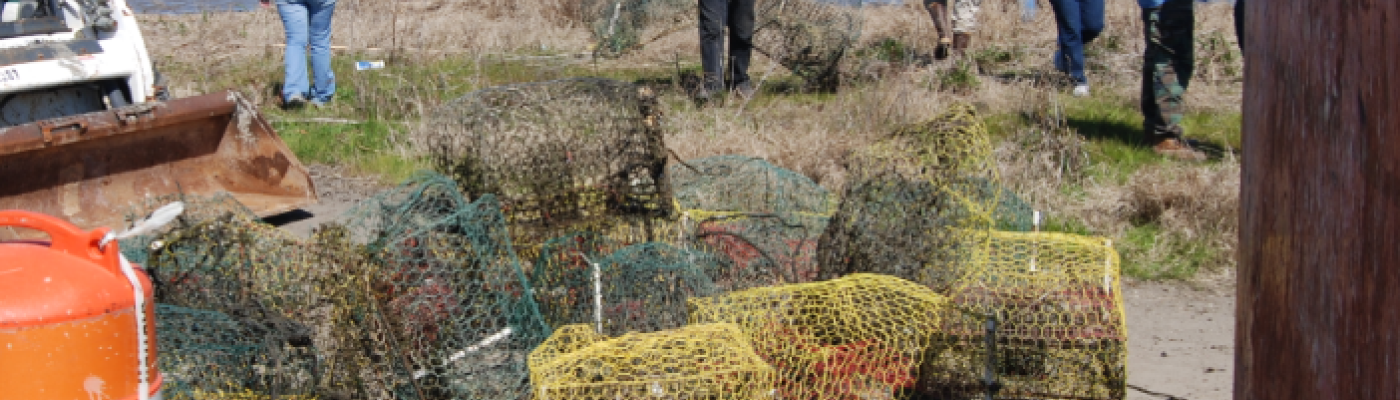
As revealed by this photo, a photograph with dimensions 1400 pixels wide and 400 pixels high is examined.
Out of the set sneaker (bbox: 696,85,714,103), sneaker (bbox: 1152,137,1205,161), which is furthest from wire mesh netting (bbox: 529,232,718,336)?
sneaker (bbox: 696,85,714,103)

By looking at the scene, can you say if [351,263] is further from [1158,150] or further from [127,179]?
[1158,150]

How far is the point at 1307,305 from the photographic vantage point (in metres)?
1.29

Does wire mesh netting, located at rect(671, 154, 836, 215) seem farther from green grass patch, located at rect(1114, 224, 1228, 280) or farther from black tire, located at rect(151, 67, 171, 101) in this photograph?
black tire, located at rect(151, 67, 171, 101)

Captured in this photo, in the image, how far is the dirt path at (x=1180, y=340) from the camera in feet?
13.6

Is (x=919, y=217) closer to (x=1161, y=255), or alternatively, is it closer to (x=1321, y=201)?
(x=1161, y=255)

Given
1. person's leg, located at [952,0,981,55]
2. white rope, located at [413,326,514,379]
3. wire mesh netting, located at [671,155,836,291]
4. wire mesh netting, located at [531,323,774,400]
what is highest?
person's leg, located at [952,0,981,55]

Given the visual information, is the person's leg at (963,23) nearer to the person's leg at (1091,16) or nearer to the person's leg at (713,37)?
the person's leg at (1091,16)

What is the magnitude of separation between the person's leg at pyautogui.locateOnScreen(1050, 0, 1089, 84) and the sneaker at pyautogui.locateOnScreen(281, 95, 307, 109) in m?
6.02

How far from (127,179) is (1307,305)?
6.19 metres

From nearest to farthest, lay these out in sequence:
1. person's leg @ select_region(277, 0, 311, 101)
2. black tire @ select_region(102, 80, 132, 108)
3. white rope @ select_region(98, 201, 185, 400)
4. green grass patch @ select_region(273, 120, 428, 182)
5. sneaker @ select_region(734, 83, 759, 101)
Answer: white rope @ select_region(98, 201, 185, 400), black tire @ select_region(102, 80, 132, 108), green grass patch @ select_region(273, 120, 428, 182), sneaker @ select_region(734, 83, 759, 101), person's leg @ select_region(277, 0, 311, 101)

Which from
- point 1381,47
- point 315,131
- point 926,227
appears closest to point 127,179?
point 315,131

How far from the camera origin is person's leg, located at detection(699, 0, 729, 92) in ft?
29.4

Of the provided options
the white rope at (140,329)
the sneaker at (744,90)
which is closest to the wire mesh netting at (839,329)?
the white rope at (140,329)

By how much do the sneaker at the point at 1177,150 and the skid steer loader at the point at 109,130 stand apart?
488 cm
